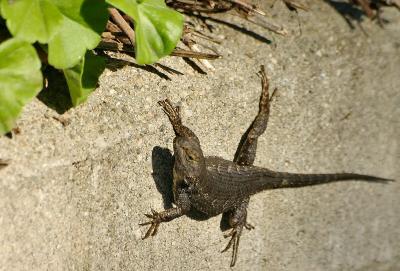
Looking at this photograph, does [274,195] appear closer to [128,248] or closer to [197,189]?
[197,189]

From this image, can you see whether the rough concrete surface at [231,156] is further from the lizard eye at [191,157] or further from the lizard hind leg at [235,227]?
the lizard eye at [191,157]

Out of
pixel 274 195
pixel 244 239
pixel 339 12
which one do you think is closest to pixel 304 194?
pixel 274 195

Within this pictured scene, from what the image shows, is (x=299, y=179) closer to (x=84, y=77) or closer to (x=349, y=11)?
(x=349, y=11)

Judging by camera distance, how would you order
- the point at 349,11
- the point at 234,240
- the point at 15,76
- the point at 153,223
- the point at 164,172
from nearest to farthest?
the point at 15,76
the point at 153,223
the point at 164,172
the point at 234,240
the point at 349,11

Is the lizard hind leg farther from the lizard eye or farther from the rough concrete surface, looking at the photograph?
A: the lizard eye

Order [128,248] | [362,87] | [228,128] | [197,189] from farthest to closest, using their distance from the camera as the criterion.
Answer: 1. [362,87]
2. [228,128]
3. [197,189]
4. [128,248]

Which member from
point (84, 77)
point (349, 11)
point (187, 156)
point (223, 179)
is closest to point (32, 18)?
point (84, 77)
